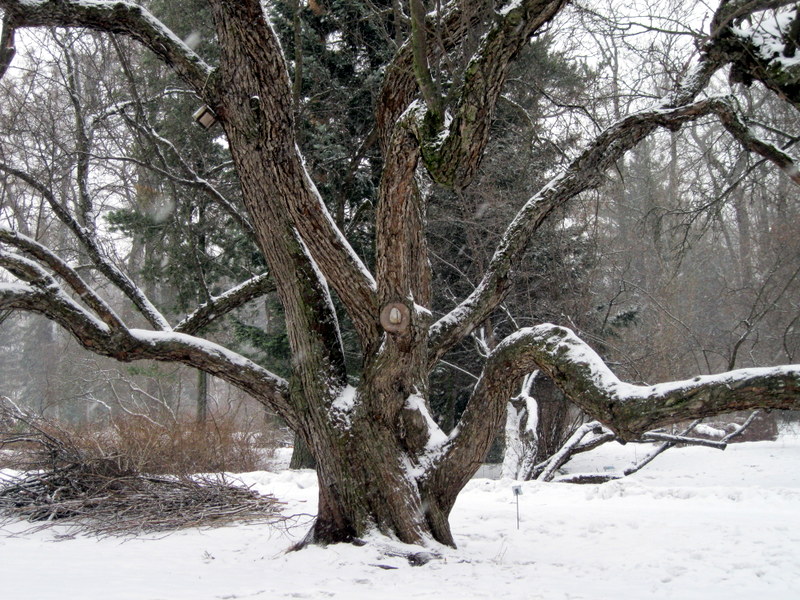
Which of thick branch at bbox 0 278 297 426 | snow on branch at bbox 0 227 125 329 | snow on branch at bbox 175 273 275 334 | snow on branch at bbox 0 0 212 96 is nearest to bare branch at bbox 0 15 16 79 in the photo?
snow on branch at bbox 0 0 212 96

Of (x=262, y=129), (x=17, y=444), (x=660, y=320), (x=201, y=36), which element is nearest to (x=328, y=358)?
(x=262, y=129)

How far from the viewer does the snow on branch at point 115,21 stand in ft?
14.1

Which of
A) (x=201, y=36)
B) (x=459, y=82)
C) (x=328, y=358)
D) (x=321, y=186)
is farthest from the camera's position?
(x=201, y=36)

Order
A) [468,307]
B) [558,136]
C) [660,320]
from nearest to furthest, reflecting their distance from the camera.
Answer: [468,307], [558,136], [660,320]

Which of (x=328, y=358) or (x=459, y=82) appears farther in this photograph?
(x=328, y=358)

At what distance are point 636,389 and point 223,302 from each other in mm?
3960

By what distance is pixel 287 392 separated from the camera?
4.66 m

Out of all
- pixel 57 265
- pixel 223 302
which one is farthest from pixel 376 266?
pixel 57 265

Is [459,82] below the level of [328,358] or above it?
above

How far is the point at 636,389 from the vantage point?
3.69 m

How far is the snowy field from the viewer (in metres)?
3.43

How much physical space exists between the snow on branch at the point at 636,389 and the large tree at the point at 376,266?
20 mm

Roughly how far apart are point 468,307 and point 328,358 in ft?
4.04

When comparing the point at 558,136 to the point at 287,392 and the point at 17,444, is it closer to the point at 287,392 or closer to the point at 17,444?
the point at 287,392
